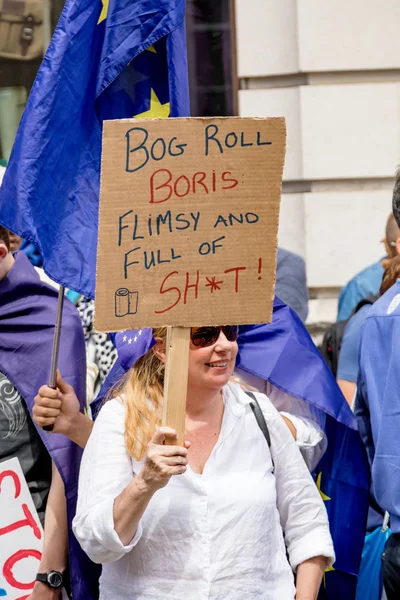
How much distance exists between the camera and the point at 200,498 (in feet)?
10.0

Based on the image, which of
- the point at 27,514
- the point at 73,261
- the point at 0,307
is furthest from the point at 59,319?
the point at 27,514

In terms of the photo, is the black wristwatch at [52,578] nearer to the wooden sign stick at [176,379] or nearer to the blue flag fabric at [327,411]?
the blue flag fabric at [327,411]

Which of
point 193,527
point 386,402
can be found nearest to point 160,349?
point 193,527

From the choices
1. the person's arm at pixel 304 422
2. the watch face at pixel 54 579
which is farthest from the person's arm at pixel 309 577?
the watch face at pixel 54 579

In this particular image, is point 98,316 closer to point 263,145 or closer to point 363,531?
point 263,145

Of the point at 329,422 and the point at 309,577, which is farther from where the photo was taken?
the point at 329,422

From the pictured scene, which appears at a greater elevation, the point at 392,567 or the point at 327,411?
the point at 327,411

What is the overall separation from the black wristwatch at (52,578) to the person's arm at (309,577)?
2.75ft

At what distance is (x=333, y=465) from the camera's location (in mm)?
4016

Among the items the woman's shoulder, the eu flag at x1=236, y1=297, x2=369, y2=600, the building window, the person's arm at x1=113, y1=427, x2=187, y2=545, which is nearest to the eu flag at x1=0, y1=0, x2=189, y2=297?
the woman's shoulder

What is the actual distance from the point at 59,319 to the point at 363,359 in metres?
0.94

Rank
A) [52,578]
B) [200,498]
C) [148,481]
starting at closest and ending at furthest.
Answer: [148,481], [200,498], [52,578]

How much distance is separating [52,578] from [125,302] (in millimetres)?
A: 1173

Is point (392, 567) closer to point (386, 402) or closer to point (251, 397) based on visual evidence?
point (386, 402)
